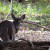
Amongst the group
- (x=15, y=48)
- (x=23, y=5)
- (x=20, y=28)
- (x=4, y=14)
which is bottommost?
(x=20, y=28)

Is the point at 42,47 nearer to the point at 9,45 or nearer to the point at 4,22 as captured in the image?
the point at 9,45

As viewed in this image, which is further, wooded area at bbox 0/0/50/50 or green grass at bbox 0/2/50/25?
green grass at bbox 0/2/50/25

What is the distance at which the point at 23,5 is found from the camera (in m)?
2.00

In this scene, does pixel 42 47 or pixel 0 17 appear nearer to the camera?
pixel 42 47

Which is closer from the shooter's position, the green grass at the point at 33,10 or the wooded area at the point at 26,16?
the wooded area at the point at 26,16

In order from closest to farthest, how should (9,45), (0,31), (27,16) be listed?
(9,45) → (0,31) → (27,16)

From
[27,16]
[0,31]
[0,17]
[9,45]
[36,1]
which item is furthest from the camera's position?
[36,1]

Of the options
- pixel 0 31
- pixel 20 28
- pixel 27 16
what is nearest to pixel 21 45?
pixel 0 31

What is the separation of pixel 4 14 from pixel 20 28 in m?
0.36

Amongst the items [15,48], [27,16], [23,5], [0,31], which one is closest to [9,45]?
[15,48]

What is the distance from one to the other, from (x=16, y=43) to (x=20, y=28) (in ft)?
3.58

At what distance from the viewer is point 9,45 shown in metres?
0.71

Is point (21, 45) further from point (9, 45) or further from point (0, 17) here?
point (0, 17)

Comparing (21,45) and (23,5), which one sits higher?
(23,5)
